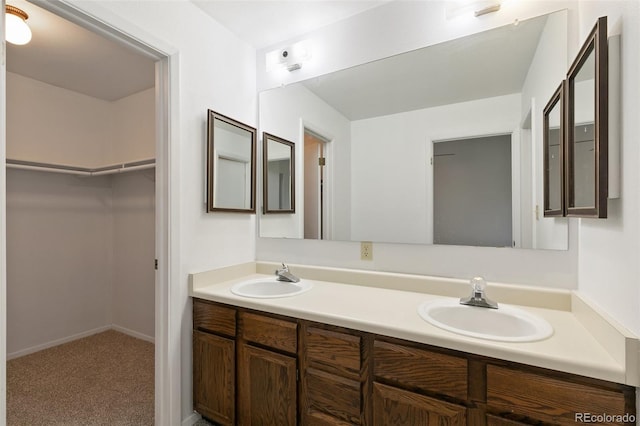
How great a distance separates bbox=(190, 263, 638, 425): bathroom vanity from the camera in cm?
93

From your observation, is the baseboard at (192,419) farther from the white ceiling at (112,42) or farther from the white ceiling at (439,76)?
the white ceiling at (112,42)

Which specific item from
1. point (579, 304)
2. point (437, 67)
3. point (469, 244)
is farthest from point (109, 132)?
point (579, 304)

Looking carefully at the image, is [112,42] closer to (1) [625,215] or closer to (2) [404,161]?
(2) [404,161]

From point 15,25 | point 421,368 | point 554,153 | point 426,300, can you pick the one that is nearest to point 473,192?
point 554,153

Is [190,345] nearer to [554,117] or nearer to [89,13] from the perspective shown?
[89,13]

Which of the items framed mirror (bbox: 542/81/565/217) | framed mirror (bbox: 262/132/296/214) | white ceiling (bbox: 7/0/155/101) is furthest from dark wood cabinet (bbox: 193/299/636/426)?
white ceiling (bbox: 7/0/155/101)

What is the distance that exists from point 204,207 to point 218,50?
1.03 metres

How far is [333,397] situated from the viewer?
1315 millimetres

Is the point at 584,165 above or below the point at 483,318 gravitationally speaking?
above

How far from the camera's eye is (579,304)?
1.26 meters

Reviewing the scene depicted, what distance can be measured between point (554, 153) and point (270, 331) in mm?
1569

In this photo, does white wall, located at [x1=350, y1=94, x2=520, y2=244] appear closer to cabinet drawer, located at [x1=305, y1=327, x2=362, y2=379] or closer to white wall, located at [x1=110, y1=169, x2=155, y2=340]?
cabinet drawer, located at [x1=305, y1=327, x2=362, y2=379]

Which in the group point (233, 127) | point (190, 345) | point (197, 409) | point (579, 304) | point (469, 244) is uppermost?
point (233, 127)

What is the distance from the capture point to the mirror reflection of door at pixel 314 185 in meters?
2.08
